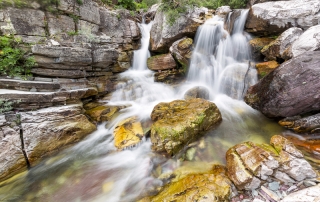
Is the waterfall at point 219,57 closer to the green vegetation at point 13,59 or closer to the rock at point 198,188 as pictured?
the rock at point 198,188

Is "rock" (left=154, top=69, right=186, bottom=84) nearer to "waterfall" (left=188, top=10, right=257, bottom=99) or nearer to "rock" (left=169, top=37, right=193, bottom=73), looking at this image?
"rock" (left=169, top=37, right=193, bottom=73)

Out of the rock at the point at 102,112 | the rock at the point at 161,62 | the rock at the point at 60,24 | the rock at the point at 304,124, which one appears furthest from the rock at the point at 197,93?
the rock at the point at 60,24

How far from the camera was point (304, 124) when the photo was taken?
4.55 m

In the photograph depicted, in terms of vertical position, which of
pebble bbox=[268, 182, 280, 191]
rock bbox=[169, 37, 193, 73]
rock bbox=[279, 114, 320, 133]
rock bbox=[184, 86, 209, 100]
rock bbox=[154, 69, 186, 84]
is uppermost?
rock bbox=[169, 37, 193, 73]

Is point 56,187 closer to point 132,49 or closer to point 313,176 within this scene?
point 313,176

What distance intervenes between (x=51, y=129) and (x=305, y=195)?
6.23m

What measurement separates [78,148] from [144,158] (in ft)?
7.84

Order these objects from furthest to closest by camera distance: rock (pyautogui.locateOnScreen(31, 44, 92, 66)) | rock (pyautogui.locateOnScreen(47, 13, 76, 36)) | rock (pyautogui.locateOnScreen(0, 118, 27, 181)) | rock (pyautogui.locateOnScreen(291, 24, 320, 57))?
rock (pyautogui.locateOnScreen(47, 13, 76, 36)) < rock (pyautogui.locateOnScreen(31, 44, 92, 66)) < rock (pyautogui.locateOnScreen(291, 24, 320, 57)) < rock (pyautogui.locateOnScreen(0, 118, 27, 181))

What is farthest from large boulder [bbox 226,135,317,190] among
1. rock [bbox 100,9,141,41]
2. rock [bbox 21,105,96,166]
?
rock [bbox 100,9,141,41]

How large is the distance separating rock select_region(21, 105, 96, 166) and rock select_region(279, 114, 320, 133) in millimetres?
6853

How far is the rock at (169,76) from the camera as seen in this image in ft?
28.4

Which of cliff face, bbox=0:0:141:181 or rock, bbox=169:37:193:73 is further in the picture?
rock, bbox=169:37:193:73

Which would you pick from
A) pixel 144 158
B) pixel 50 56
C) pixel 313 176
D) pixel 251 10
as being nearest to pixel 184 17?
pixel 251 10

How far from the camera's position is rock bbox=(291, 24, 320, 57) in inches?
210
